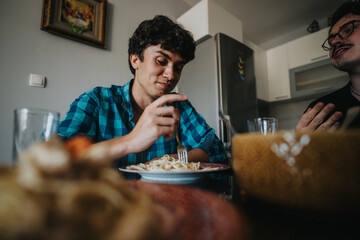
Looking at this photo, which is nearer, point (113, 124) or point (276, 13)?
point (113, 124)

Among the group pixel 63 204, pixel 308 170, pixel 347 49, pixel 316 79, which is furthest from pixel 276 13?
pixel 63 204

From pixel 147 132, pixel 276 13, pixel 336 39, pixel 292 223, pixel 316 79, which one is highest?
pixel 276 13

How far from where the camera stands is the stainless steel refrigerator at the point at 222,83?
213 centimetres

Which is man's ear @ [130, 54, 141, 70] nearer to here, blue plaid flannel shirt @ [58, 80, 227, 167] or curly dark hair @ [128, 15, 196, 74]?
curly dark hair @ [128, 15, 196, 74]

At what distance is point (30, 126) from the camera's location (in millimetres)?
411

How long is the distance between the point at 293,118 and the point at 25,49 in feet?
13.0

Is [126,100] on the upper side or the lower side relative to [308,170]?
upper

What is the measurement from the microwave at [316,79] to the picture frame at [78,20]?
2884 mm

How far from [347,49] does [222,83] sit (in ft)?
3.43

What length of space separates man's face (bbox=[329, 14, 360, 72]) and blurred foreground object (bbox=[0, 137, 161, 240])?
186 centimetres

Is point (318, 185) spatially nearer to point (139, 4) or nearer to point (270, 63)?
point (139, 4)

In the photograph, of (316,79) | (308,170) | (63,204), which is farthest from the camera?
(316,79)

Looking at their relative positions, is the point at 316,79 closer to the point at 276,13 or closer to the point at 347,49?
the point at 276,13

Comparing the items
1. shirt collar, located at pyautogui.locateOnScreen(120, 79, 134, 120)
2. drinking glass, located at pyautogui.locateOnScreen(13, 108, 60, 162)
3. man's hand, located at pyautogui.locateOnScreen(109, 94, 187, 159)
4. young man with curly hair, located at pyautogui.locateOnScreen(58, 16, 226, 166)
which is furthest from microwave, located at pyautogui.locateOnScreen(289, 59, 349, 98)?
drinking glass, located at pyautogui.locateOnScreen(13, 108, 60, 162)
